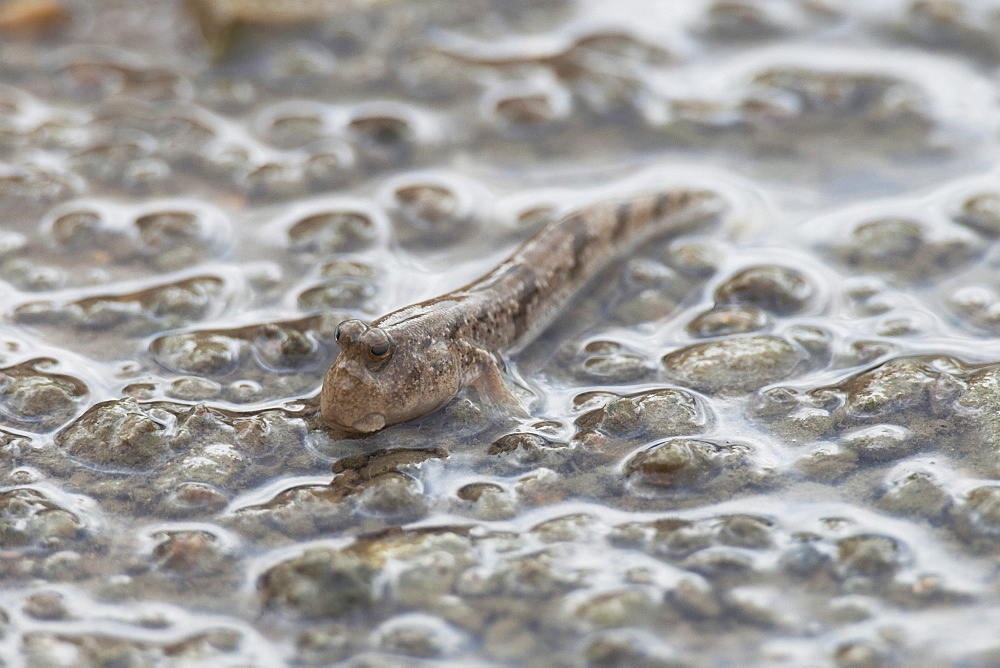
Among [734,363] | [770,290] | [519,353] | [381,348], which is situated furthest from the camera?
[770,290]

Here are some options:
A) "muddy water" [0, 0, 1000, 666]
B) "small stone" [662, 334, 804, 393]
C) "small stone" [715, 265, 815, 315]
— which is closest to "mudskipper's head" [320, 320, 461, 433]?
"muddy water" [0, 0, 1000, 666]

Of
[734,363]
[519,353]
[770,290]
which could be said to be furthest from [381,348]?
[770,290]

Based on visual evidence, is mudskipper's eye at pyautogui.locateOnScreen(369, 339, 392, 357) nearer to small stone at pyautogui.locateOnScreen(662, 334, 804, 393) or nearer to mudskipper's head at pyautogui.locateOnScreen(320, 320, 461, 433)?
mudskipper's head at pyautogui.locateOnScreen(320, 320, 461, 433)

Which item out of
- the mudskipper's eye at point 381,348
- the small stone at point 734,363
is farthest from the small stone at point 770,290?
the mudskipper's eye at point 381,348

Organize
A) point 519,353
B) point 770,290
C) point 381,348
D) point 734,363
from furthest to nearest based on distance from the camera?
point 770,290 → point 519,353 → point 734,363 → point 381,348

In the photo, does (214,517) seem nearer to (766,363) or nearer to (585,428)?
(585,428)

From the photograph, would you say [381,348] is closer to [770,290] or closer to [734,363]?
[734,363]
